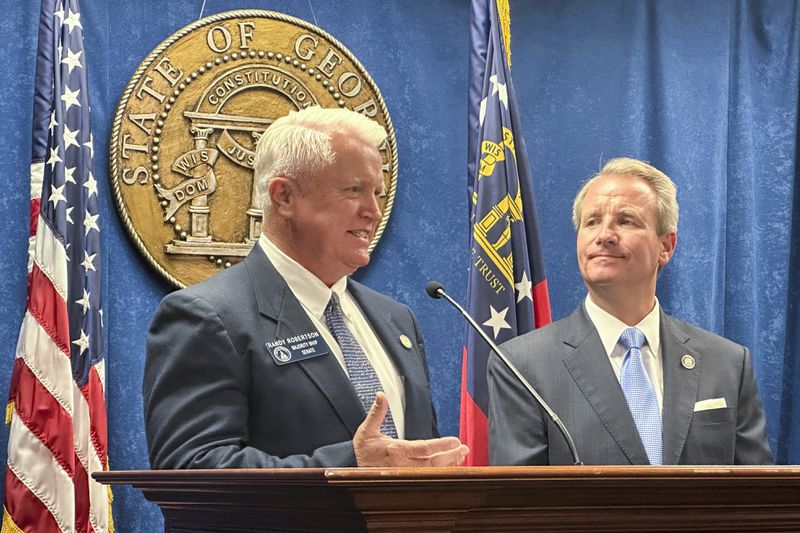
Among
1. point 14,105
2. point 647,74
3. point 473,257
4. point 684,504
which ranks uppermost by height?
A: point 647,74

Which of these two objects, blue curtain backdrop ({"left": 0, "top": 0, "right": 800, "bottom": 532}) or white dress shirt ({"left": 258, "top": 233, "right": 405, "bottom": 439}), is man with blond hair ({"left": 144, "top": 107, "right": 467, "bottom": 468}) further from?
blue curtain backdrop ({"left": 0, "top": 0, "right": 800, "bottom": 532})

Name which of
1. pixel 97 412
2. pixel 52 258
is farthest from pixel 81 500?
pixel 52 258

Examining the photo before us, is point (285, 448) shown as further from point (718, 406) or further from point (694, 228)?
point (694, 228)

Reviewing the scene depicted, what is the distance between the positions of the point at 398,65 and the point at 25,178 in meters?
1.61

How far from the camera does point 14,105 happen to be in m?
4.25

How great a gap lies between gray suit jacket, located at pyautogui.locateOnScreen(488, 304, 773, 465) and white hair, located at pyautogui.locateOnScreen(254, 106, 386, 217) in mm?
898

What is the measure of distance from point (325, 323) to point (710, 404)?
1240 mm

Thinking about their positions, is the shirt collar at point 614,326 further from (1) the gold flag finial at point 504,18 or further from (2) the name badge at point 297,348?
(1) the gold flag finial at point 504,18

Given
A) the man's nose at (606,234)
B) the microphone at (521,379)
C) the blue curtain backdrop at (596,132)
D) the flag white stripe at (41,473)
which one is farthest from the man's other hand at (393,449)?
the blue curtain backdrop at (596,132)

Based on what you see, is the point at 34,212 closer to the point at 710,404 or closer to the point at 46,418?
the point at 46,418

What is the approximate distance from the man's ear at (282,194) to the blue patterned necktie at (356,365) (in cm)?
22

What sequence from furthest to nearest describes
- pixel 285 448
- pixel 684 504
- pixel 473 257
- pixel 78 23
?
pixel 473 257, pixel 78 23, pixel 285 448, pixel 684 504

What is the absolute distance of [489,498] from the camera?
1480 mm

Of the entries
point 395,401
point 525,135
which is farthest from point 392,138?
point 395,401
